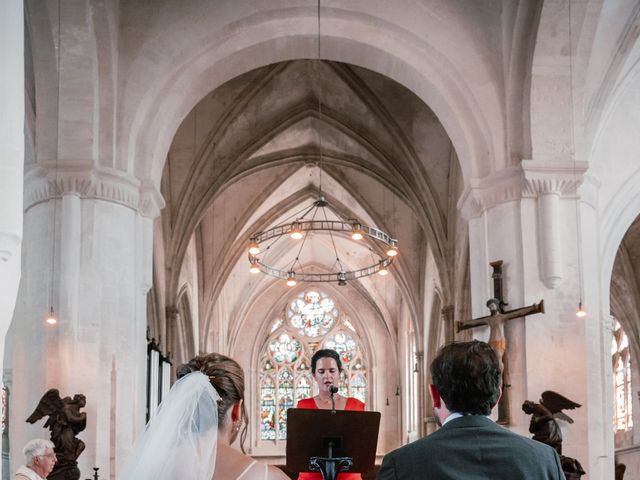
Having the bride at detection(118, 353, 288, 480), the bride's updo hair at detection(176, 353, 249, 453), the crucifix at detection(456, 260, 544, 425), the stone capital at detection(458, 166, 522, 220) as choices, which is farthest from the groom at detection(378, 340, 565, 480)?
the stone capital at detection(458, 166, 522, 220)

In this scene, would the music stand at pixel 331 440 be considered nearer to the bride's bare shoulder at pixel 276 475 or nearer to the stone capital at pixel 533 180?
the bride's bare shoulder at pixel 276 475

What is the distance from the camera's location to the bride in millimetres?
3189

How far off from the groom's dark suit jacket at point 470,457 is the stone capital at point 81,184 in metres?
9.25

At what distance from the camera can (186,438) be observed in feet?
10.8

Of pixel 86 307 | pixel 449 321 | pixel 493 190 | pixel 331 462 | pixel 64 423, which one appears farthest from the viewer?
pixel 449 321

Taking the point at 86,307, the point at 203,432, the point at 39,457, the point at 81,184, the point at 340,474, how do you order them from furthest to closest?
the point at 81,184, the point at 86,307, the point at 39,457, the point at 340,474, the point at 203,432

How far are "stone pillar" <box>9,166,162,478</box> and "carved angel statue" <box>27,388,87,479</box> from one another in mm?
735

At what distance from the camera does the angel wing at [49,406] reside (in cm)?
1006

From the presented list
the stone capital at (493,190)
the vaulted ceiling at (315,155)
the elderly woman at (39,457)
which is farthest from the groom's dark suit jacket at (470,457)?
the vaulted ceiling at (315,155)

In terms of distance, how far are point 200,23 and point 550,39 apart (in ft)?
13.5

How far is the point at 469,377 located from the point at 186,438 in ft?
3.38

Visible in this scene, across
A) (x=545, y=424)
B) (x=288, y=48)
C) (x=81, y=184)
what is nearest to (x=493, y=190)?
(x=545, y=424)

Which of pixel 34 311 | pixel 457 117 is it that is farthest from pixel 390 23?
pixel 34 311

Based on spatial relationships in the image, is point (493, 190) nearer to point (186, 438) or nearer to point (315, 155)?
point (186, 438)
